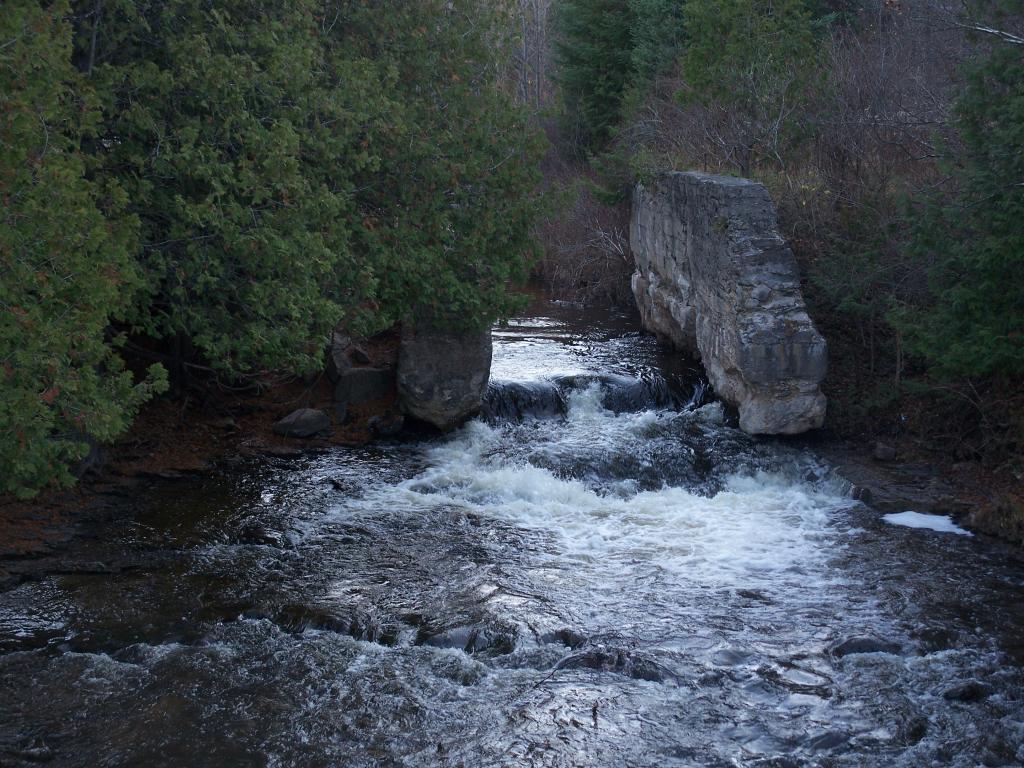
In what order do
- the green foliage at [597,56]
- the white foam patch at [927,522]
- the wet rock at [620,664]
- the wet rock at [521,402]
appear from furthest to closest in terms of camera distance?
1. the green foliage at [597,56]
2. the wet rock at [521,402]
3. the white foam patch at [927,522]
4. the wet rock at [620,664]

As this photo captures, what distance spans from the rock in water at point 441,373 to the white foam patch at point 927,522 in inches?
224

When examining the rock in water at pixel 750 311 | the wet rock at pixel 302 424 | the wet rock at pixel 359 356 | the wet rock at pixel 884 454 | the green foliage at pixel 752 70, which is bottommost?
the wet rock at pixel 302 424

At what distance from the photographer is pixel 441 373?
1354 centimetres

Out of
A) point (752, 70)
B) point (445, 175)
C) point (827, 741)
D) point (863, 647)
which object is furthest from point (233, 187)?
point (752, 70)

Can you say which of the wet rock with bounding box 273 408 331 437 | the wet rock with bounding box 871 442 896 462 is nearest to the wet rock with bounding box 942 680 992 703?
the wet rock with bounding box 871 442 896 462

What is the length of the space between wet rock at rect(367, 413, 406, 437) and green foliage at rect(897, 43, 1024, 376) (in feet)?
21.6

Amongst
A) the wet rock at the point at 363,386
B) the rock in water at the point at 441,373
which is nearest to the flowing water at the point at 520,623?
the rock in water at the point at 441,373

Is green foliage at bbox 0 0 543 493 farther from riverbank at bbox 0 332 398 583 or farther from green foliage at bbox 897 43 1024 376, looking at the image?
green foliage at bbox 897 43 1024 376

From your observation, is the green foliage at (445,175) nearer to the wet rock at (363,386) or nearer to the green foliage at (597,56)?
the wet rock at (363,386)

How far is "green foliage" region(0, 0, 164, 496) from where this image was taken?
24.5 feet

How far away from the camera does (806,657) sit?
7.62 meters

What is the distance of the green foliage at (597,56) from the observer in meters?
27.1

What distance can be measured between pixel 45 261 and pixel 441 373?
632 centimetres

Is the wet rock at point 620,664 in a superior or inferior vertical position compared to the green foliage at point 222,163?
inferior
